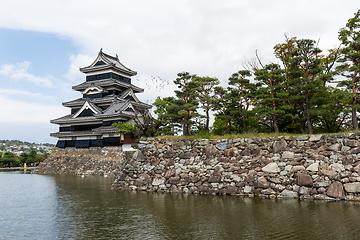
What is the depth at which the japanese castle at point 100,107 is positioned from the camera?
3141 cm

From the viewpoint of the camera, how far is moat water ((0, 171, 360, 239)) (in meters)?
6.44

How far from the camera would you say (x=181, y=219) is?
793cm

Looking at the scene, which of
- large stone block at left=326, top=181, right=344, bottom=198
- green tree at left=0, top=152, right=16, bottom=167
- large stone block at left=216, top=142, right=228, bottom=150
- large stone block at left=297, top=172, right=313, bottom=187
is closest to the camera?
large stone block at left=326, top=181, right=344, bottom=198

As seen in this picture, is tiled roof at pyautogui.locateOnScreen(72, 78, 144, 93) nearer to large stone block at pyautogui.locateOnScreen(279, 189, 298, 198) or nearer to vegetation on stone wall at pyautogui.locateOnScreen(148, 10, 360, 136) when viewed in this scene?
vegetation on stone wall at pyautogui.locateOnScreen(148, 10, 360, 136)

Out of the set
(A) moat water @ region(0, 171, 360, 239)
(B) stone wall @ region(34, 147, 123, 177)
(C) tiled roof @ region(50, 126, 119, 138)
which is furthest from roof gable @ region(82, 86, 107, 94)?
(A) moat water @ region(0, 171, 360, 239)

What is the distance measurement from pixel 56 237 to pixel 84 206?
13.6ft

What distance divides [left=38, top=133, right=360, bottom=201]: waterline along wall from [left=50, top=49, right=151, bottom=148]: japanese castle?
51.8 ft

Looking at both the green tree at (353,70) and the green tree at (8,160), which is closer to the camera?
the green tree at (353,70)

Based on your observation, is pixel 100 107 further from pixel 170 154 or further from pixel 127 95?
pixel 170 154

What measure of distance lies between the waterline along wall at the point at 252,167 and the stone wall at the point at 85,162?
1420 cm

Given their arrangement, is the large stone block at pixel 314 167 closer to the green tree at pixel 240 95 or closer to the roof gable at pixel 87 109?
the green tree at pixel 240 95

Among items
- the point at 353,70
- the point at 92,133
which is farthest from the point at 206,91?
the point at 92,133

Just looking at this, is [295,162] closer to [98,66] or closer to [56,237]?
[56,237]

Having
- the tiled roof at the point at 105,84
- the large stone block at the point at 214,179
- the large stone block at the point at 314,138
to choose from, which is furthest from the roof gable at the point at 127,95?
the large stone block at the point at 314,138
